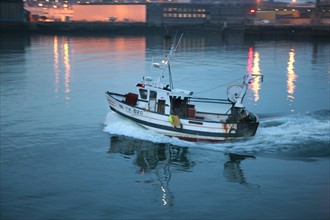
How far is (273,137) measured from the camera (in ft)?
75.3

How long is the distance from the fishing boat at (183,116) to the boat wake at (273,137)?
390mm

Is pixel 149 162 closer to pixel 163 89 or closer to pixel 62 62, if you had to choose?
pixel 163 89

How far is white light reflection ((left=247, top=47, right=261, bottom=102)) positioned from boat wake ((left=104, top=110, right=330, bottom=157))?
27.7 ft

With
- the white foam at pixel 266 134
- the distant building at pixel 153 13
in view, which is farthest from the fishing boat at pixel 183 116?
the distant building at pixel 153 13

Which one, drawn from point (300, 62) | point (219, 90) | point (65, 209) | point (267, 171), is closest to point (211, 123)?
point (267, 171)

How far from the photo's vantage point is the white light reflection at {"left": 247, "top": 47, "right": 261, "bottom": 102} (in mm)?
36875

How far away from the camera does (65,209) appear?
15.7 m

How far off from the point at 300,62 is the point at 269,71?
9953 millimetres

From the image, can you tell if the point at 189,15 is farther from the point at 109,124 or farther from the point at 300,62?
the point at 109,124

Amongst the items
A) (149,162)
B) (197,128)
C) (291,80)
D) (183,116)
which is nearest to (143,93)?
(183,116)

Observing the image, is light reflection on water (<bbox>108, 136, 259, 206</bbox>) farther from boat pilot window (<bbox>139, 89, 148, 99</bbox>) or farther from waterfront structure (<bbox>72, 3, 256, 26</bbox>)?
waterfront structure (<bbox>72, 3, 256, 26</bbox>)

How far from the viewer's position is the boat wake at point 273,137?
2148 cm

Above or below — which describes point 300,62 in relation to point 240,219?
above

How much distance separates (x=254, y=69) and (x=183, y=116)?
29.4 metres
